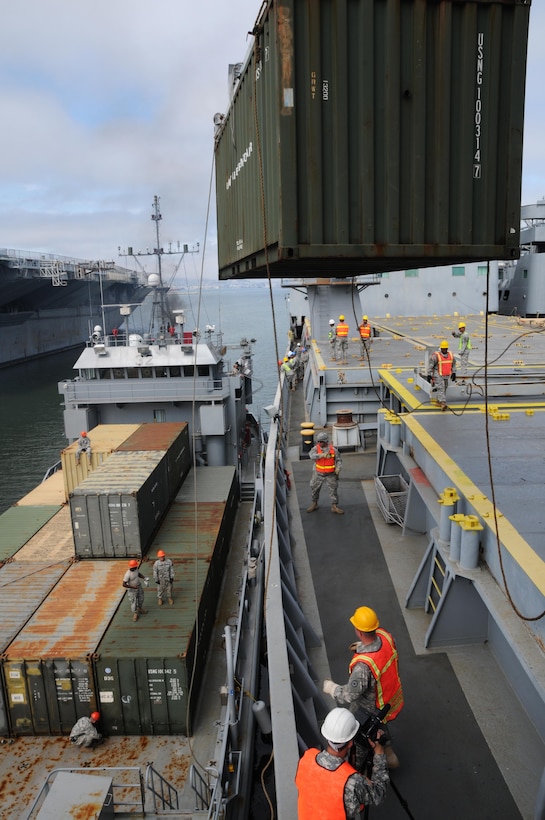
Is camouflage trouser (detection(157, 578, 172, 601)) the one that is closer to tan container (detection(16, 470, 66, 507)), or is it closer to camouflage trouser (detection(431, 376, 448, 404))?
camouflage trouser (detection(431, 376, 448, 404))

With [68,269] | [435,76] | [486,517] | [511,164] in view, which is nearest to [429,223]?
[511,164]

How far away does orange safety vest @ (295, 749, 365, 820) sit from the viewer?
344 cm

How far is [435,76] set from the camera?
607 centimetres

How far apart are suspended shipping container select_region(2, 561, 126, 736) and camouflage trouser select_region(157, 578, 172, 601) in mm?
958

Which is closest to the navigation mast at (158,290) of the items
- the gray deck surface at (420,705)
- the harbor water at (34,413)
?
the harbor water at (34,413)

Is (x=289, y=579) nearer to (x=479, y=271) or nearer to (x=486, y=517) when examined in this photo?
(x=486, y=517)

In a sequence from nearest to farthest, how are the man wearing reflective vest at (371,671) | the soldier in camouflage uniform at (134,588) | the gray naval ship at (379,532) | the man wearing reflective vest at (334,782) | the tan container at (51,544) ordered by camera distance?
the man wearing reflective vest at (334,782)
the man wearing reflective vest at (371,671)
the gray naval ship at (379,532)
the soldier in camouflage uniform at (134,588)
the tan container at (51,544)

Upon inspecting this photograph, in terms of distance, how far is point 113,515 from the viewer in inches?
506

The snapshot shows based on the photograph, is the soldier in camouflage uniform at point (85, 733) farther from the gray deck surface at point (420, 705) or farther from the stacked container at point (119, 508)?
the gray deck surface at point (420, 705)

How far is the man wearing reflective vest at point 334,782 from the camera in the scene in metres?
3.42

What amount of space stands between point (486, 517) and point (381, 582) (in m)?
2.76

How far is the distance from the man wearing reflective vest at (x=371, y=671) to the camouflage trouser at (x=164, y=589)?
720cm

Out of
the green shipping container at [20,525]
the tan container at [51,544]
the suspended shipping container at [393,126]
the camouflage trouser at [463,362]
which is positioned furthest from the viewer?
the camouflage trouser at [463,362]

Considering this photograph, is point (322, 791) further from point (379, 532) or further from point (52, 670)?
point (52, 670)
